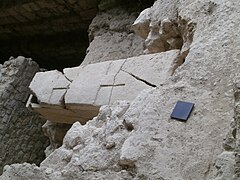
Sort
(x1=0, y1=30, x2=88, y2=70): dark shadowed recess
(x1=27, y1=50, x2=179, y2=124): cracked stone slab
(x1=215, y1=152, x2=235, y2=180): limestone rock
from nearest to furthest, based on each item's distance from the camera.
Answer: (x1=215, y1=152, x2=235, y2=180): limestone rock < (x1=27, y1=50, x2=179, y2=124): cracked stone slab < (x1=0, y1=30, x2=88, y2=70): dark shadowed recess

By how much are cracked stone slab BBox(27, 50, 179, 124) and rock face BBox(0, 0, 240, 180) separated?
1.10 ft

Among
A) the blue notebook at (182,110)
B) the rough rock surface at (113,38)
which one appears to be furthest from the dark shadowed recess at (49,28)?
the blue notebook at (182,110)

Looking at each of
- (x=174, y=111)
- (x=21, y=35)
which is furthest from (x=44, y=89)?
(x=21, y=35)

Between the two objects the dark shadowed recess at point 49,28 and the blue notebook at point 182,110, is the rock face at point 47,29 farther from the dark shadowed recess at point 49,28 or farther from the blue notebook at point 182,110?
the blue notebook at point 182,110

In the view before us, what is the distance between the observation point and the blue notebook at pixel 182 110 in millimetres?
1542

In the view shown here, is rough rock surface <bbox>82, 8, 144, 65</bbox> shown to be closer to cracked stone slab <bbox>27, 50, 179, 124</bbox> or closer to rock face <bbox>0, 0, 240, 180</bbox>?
cracked stone slab <bbox>27, 50, 179, 124</bbox>

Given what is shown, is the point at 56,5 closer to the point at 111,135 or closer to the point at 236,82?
the point at 111,135

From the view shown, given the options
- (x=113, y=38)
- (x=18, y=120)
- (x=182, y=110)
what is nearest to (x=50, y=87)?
(x=113, y=38)

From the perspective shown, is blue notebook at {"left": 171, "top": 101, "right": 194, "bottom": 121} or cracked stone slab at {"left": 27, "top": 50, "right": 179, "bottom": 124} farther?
cracked stone slab at {"left": 27, "top": 50, "right": 179, "bottom": 124}

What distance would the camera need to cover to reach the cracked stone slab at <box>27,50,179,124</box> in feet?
7.38

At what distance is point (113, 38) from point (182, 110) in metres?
2.48

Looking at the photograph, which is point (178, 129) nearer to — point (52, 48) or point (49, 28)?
point (49, 28)

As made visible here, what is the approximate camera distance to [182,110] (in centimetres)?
156

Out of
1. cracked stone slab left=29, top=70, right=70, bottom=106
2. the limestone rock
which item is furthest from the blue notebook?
cracked stone slab left=29, top=70, right=70, bottom=106
